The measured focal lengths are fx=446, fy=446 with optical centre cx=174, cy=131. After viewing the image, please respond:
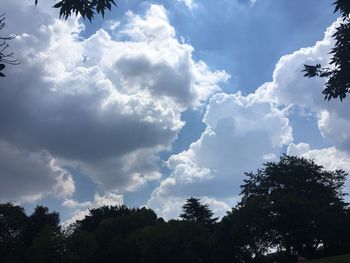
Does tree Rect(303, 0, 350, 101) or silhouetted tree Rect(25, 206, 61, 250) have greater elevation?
silhouetted tree Rect(25, 206, 61, 250)

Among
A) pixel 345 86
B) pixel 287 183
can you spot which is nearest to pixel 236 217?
pixel 287 183

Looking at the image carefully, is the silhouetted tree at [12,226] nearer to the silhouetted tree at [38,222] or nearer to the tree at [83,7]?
the silhouetted tree at [38,222]

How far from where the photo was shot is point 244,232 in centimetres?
6681

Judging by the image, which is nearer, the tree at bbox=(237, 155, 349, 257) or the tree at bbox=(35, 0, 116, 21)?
the tree at bbox=(35, 0, 116, 21)

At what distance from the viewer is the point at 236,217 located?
224 ft

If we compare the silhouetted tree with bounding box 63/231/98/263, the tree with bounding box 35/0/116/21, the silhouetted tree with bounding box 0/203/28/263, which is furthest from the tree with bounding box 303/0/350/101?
the silhouetted tree with bounding box 0/203/28/263

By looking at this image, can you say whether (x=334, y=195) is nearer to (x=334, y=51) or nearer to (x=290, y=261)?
(x=290, y=261)

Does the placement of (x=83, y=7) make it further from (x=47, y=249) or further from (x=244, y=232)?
(x=47, y=249)

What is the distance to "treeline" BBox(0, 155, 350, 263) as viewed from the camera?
67125 millimetres

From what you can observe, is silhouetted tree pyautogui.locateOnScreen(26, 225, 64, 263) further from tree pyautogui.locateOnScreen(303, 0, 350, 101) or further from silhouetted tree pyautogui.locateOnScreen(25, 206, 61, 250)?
tree pyautogui.locateOnScreen(303, 0, 350, 101)

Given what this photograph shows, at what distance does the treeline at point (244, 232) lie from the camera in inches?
2643

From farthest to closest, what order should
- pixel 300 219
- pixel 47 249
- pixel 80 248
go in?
pixel 47 249 < pixel 80 248 < pixel 300 219

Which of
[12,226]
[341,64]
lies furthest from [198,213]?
[341,64]

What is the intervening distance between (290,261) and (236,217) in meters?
11.8
